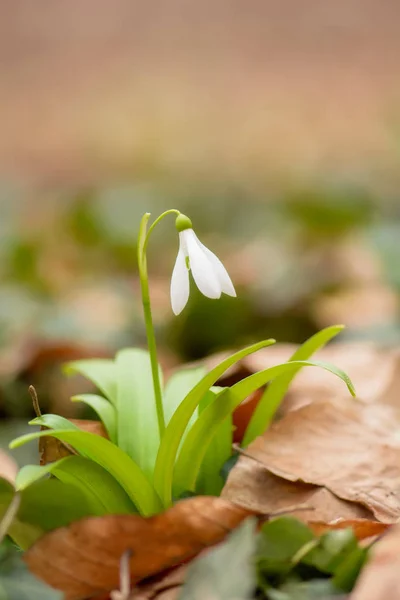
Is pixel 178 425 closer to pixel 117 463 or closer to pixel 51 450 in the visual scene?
pixel 117 463

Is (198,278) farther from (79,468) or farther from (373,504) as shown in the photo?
(373,504)

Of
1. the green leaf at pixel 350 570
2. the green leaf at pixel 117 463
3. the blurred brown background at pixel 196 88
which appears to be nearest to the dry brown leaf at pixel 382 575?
the green leaf at pixel 350 570

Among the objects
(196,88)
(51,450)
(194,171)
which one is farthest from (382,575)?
(196,88)

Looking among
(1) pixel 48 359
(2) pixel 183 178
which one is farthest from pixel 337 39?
(1) pixel 48 359

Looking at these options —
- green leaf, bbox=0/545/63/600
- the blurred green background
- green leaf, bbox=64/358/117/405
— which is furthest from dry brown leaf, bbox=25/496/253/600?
the blurred green background

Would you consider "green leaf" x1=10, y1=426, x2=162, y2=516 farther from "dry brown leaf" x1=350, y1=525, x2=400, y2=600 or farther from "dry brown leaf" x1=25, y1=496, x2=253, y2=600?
"dry brown leaf" x1=350, y1=525, x2=400, y2=600

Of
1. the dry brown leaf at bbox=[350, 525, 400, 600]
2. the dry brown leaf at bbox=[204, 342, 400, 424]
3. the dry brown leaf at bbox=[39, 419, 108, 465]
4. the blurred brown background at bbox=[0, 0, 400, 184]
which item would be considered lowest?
the dry brown leaf at bbox=[204, 342, 400, 424]

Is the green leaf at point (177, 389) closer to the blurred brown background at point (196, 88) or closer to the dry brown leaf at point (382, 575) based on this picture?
the dry brown leaf at point (382, 575)
